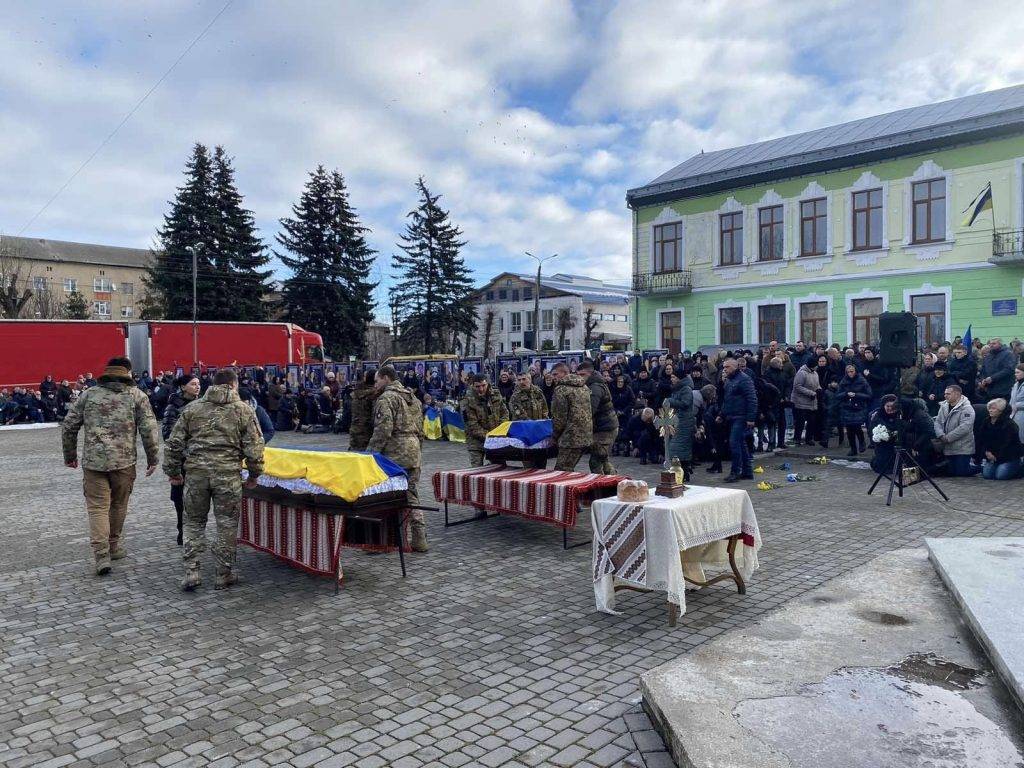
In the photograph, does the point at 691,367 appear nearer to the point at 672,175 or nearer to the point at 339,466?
the point at 339,466

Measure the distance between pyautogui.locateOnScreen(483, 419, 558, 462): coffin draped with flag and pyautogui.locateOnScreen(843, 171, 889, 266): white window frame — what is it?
20.4 meters

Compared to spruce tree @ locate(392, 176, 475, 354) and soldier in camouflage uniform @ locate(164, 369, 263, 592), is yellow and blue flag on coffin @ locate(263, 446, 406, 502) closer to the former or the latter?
soldier in camouflage uniform @ locate(164, 369, 263, 592)

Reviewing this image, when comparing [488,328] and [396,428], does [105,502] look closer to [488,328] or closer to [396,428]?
[396,428]

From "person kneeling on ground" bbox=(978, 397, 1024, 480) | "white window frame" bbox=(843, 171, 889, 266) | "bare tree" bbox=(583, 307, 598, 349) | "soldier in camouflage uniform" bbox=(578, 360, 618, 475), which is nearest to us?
"soldier in camouflage uniform" bbox=(578, 360, 618, 475)

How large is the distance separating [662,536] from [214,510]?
3947 millimetres

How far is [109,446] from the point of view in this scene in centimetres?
741

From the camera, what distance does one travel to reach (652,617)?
19.2 ft

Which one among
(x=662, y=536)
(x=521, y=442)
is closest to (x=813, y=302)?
(x=521, y=442)

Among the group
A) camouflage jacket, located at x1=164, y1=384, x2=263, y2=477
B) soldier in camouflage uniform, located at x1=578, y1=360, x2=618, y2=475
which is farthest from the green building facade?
camouflage jacket, located at x1=164, y1=384, x2=263, y2=477

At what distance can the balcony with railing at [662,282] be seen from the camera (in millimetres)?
30688

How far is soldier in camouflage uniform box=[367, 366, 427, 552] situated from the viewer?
312 inches

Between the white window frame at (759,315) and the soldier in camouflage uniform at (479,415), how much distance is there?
20308mm

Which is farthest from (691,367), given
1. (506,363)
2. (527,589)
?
(527,589)

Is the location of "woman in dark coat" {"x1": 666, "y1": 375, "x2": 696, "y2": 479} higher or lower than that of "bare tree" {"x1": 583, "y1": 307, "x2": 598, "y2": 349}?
lower
